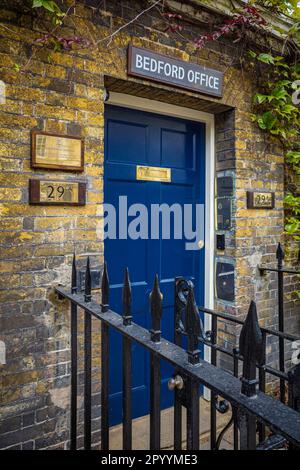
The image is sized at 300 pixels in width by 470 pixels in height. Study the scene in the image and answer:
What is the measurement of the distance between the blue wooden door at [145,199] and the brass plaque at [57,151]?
0.46 meters

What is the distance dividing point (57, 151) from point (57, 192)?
250 millimetres

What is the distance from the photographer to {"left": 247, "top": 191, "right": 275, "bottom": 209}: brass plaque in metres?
3.04

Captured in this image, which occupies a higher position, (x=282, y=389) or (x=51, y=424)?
(x=282, y=389)

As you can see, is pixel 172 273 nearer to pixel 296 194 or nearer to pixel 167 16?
pixel 296 194

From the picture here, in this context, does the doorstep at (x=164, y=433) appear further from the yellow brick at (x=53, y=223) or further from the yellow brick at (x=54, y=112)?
the yellow brick at (x=54, y=112)

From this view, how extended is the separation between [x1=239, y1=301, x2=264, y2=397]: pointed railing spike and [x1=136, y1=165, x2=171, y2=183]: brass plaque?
204 centimetres

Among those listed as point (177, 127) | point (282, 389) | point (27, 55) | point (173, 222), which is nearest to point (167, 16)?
point (177, 127)

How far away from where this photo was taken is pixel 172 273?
3.04 metres

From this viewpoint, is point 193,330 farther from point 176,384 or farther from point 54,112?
point 54,112

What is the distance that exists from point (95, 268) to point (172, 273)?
0.93 meters

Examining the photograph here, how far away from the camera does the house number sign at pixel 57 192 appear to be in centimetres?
204

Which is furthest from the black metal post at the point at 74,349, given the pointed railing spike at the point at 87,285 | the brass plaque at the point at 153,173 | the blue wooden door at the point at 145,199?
the brass plaque at the point at 153,173

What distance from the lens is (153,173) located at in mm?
2881

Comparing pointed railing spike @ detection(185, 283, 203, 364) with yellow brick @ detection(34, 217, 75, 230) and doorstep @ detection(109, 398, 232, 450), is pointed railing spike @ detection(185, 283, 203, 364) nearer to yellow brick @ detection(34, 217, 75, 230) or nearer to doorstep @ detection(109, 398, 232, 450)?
yellow brick @ detection(34, 217, 75, 230)
